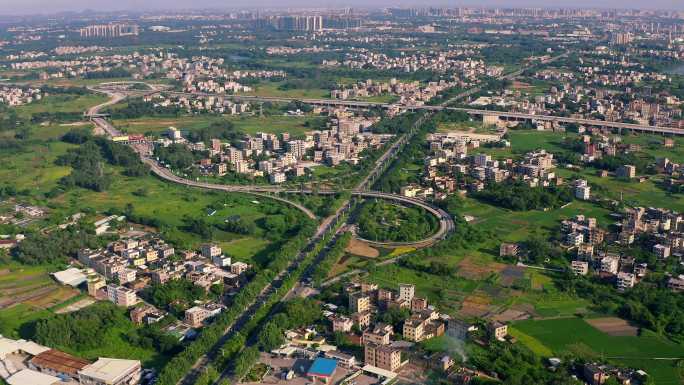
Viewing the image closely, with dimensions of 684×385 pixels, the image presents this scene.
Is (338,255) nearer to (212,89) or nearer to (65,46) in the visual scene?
(212,89)

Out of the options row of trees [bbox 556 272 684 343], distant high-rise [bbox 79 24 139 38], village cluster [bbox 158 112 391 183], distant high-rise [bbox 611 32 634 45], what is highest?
distant high-rise [bbox 611 32 634 45]

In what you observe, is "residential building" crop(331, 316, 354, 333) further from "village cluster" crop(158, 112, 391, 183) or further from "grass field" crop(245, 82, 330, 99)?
"grass field" crop(245, 82, 330, 99)

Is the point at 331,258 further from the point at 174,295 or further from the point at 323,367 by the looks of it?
the point at 323,367

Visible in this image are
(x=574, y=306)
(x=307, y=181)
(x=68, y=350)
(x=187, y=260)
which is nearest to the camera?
(x=68, y=350)

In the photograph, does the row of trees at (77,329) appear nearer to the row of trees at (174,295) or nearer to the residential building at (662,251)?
the row of trees at (174,295)

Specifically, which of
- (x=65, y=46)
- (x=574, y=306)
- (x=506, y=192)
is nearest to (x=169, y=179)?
(x=506, y=192)

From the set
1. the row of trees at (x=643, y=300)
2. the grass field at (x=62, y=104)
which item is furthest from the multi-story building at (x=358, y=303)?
the grass field at (x=62, y=104)

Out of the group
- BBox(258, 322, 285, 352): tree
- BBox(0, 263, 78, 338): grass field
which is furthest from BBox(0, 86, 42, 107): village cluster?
BBox(258, 322, 285, 352): tree
